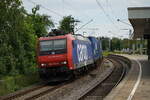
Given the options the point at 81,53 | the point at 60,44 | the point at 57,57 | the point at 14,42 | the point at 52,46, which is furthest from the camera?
the point at 14,42

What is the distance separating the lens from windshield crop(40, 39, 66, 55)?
22955mm

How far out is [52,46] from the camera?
23281 millimetres

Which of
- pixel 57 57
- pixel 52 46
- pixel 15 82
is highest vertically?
pixel 52 46

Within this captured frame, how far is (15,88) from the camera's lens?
2153 centimetres

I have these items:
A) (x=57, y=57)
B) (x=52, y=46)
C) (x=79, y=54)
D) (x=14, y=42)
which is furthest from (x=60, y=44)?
(x=14, y=42)

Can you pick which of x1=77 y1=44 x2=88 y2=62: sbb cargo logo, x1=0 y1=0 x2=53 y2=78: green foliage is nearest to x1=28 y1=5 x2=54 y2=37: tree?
x1=0 y1=0 x2=53 y2=78: green foliage

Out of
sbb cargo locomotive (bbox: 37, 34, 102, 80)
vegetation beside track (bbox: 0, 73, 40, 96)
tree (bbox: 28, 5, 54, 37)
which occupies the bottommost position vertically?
vegetation beside track (bbox: 0, 73, 40, 96)

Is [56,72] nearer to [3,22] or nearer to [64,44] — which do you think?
[64,44]

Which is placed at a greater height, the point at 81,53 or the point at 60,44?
the point at 60,44

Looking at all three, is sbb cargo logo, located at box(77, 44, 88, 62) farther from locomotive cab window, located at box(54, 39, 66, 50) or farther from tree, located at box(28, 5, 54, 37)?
tree, located at box(28, 5, 54, 37)

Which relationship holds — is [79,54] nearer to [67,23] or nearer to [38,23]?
[38,23]

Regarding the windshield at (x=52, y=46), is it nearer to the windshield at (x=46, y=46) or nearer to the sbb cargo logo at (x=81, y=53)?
the windshield at (x=46, y=46)

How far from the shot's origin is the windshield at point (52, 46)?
23.0 m

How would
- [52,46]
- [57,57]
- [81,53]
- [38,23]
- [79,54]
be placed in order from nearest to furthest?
[57,57] < [52,46] < [79,54] < [81,53] < [38,23]
